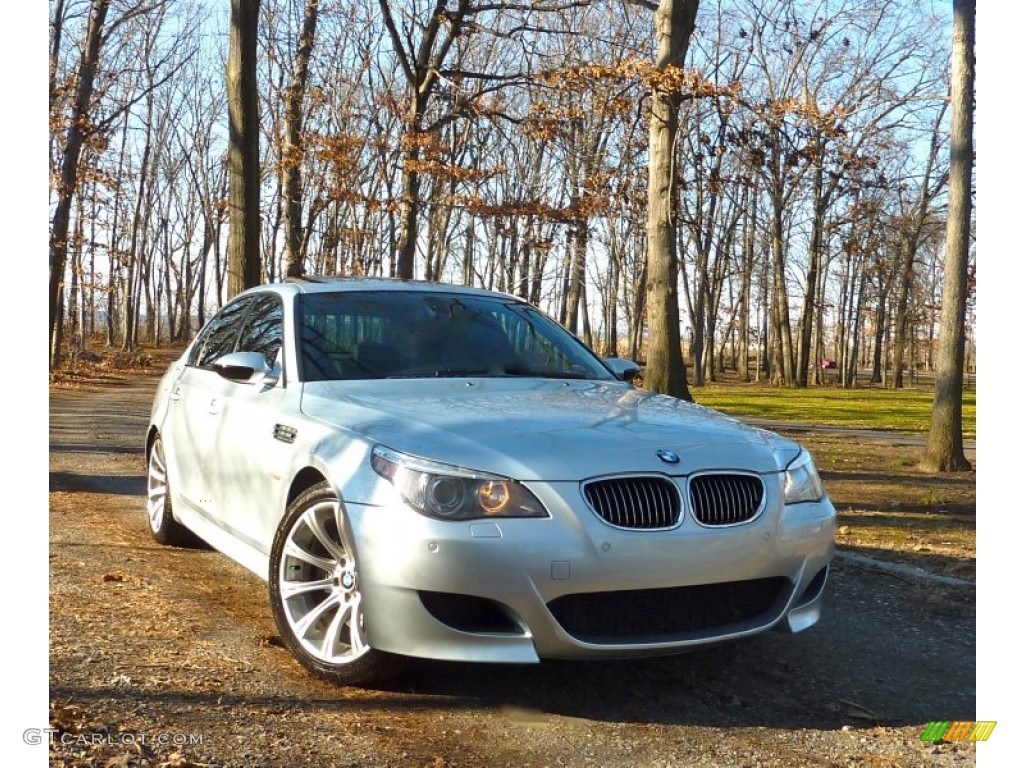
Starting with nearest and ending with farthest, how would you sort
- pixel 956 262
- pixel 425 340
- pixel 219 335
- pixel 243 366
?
1. pixel 243 366
2. pixel 425 340
3. pixel 219 335
4. pixel 956 262

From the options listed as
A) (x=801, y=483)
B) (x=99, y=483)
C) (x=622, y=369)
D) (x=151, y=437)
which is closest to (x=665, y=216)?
(x=622, y=369)

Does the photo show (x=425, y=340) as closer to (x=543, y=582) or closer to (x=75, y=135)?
(x=543, y=582)

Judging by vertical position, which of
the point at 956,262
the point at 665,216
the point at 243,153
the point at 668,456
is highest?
the point at 243,153

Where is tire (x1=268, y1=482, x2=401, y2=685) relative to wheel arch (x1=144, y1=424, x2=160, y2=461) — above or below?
below

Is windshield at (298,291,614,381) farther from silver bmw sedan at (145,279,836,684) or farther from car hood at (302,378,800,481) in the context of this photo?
car hood at (302,378,800,481)

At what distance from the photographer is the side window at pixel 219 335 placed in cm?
582

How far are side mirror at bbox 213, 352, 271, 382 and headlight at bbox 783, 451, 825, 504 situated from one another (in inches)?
95.1

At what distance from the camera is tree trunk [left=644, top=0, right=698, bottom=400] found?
11.4 meters

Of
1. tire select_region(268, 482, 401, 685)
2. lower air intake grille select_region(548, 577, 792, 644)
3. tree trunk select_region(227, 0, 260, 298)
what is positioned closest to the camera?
lower air intake grille select_region(548, 577, 792, 644)

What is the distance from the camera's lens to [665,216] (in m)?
11.5

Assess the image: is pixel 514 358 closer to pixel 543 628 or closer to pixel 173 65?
pixel 543 628

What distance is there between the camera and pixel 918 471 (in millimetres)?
11023

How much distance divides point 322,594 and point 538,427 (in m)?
1.10

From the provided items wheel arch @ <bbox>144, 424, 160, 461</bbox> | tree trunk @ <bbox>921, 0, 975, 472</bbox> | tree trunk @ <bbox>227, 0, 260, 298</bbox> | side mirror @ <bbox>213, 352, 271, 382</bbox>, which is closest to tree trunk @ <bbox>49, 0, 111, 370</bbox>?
tree trunk @ <bbox>227, 0, 260, 298</bbox>
